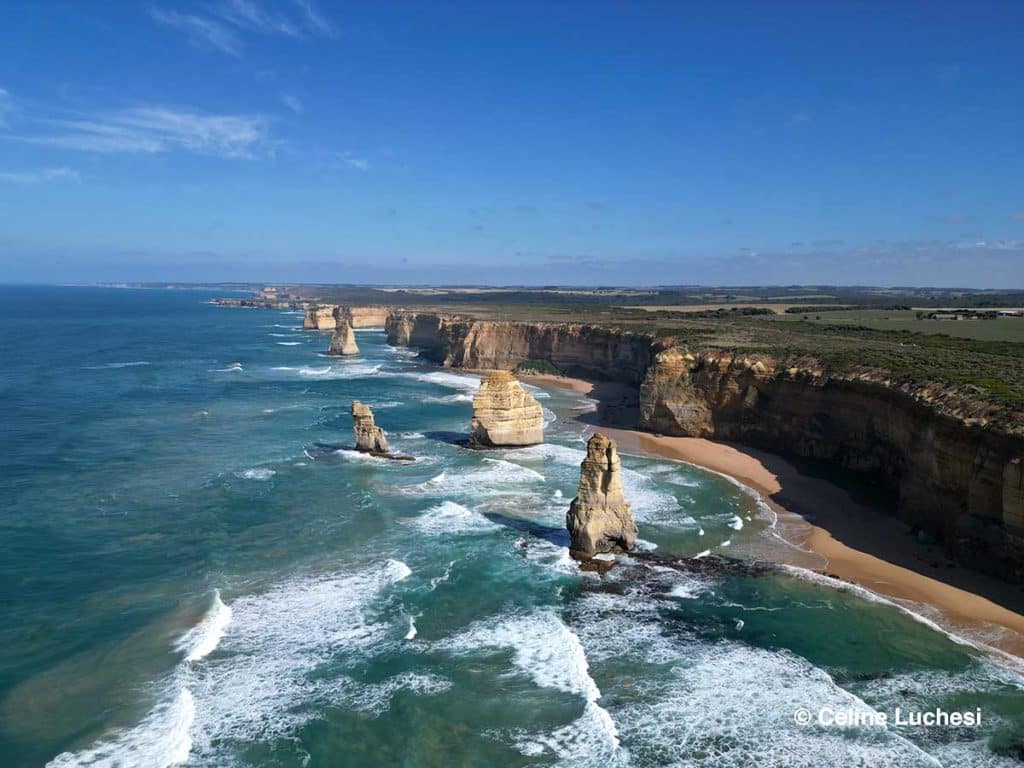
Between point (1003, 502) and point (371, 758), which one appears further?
point (1003, 502)

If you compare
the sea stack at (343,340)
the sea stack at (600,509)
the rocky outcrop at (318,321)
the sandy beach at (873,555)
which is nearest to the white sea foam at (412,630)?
the sea stack at (600,509)

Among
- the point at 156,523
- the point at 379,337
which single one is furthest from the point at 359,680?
the point at 379,337

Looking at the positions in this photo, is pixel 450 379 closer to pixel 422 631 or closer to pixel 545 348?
pixel 545 348

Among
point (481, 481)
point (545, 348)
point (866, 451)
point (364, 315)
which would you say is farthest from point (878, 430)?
point (364, 315)

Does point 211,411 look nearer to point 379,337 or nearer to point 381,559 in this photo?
point 381,559

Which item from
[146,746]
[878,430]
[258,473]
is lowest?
[146,746]

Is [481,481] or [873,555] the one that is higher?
[873,555]

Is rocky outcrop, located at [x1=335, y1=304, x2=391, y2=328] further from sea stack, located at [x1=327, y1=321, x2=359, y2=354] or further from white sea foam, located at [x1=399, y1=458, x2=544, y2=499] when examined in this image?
white sea foam, located at [x1=399, y1=458, x2=544, y2=499]

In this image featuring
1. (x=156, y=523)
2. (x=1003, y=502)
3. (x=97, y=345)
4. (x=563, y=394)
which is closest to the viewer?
(x=1003, y=502)
